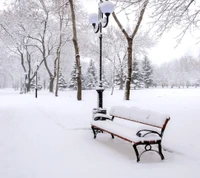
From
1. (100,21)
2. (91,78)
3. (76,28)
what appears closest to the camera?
(100,21)

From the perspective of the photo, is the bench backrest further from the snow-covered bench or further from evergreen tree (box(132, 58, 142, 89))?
evergreen tree (box(132, 58, 142, 89))

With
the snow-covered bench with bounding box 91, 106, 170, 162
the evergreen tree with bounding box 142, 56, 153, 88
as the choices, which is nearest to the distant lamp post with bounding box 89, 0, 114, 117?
the snow-covered bench with bounding box 91, 106, 170, 162

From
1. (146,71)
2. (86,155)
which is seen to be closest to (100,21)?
(86,155)

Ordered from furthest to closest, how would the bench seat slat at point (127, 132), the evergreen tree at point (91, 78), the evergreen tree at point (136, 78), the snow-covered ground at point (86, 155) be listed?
the evergreen tree at point (91, 78) < the evergreen tree at point (136, 78) < the bench seat slat at point (127, 132) < the snow-covered ground at point (86, 155)

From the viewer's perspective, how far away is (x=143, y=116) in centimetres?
640

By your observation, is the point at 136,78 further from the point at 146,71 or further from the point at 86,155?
the point at 86,155

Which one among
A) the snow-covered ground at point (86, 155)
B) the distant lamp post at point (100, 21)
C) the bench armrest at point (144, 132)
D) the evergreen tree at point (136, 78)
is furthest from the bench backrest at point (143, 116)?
the evergreen tree at point (136, 78)

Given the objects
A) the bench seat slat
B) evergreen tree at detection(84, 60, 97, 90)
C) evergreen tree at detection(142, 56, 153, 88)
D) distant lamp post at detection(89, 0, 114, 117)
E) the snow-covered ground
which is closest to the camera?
the snow-covered ground

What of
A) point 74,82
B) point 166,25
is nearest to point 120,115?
point 166,25

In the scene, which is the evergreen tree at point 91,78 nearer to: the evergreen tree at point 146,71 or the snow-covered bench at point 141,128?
the evergreen tree at point 146,71

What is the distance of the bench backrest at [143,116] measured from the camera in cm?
558

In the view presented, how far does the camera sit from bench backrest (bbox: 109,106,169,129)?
558 centimetres

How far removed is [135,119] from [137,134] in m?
1.38

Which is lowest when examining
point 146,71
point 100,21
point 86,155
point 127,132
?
point 86,155
